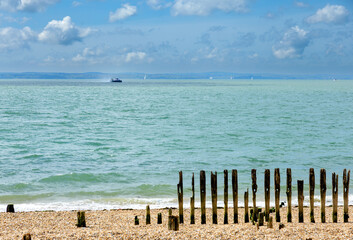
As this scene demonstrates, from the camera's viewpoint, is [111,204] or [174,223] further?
[111,204]

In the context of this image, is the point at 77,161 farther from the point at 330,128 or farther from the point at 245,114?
the point at 245,114

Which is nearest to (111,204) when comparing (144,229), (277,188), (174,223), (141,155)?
(144,229)

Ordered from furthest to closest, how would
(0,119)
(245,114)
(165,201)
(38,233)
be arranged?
(245,114) < (0,119) < (165,201) < (38,233)

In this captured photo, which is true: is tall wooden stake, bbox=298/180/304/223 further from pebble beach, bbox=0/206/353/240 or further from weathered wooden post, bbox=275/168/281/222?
weathered wooden post, bbox=275/168/281/222

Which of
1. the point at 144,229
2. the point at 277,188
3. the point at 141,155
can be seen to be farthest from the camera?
the point at 141,155

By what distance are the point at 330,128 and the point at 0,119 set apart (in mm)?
41533

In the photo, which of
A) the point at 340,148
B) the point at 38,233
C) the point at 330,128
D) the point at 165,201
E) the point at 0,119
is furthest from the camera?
the point at 0,119

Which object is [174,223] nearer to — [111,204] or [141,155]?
[111,204]

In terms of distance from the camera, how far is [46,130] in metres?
49.3

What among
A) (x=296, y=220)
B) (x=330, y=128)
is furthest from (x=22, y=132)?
(x=296, y=220)

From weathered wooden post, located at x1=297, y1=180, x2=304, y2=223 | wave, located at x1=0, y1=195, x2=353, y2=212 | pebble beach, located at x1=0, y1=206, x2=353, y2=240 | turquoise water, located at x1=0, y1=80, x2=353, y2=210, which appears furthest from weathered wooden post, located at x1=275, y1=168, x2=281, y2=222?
turquoise water, located at x1=0, y1=80, x2=353, y2=210

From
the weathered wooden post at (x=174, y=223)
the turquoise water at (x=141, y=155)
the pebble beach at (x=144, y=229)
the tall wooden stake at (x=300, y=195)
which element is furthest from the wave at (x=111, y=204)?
the weathered wooden post at (x=174, y=223)

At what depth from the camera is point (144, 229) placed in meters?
14.0

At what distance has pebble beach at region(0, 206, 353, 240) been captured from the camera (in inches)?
503
